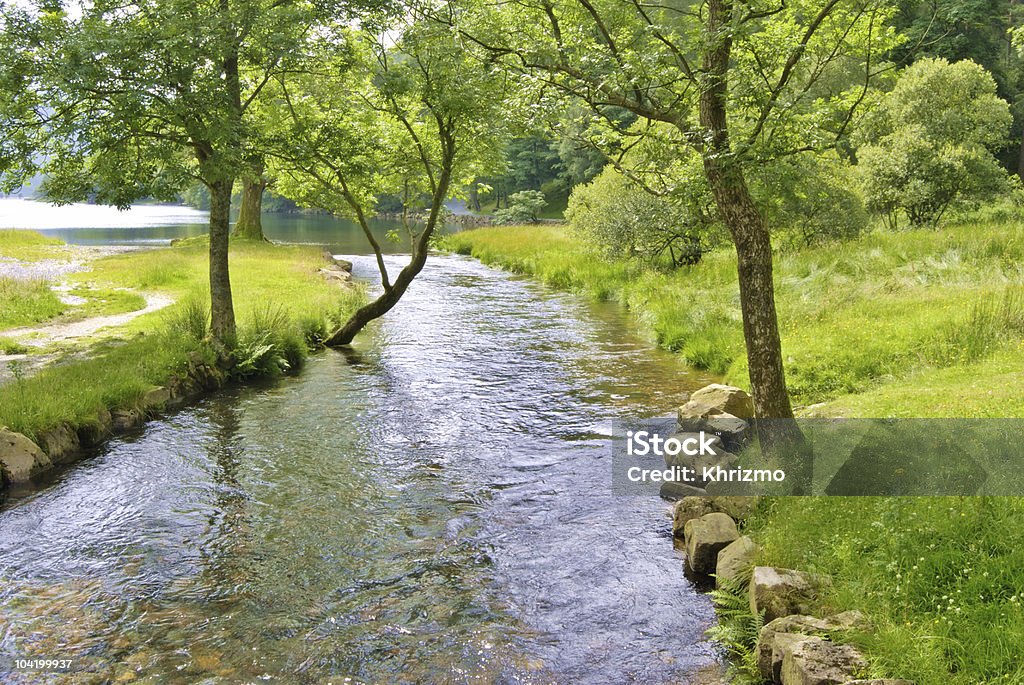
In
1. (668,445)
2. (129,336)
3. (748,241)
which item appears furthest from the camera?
(129,336)

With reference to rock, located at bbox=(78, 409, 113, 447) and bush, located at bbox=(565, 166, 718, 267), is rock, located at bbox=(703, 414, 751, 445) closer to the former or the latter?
rock, located at bbox=(78, 409, 113, 447)

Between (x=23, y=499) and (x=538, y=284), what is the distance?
75.9 ft

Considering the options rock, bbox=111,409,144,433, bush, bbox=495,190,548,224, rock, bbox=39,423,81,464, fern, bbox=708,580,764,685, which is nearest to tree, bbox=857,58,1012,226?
fern, bbox=708,580,764,685

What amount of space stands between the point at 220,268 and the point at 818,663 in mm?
14168

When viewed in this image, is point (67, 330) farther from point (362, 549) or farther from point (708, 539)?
point (708, 539)

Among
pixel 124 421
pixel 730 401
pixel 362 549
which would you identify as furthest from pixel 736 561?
pixel 124 421

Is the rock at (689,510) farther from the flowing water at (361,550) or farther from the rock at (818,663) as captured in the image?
the rock at (818,663)

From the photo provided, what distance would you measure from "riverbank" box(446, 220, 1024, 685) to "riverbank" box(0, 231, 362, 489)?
9296 mm

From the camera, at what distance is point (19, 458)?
34.1 feet

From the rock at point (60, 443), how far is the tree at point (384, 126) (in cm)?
698

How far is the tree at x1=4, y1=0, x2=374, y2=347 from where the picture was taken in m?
12.7

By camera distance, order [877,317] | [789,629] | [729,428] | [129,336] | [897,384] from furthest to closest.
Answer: [129,336], [877,317], [897,384], [729,428], [789,629]

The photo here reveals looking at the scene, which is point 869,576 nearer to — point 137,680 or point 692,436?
point 692,436

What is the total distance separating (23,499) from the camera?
32.2ft
